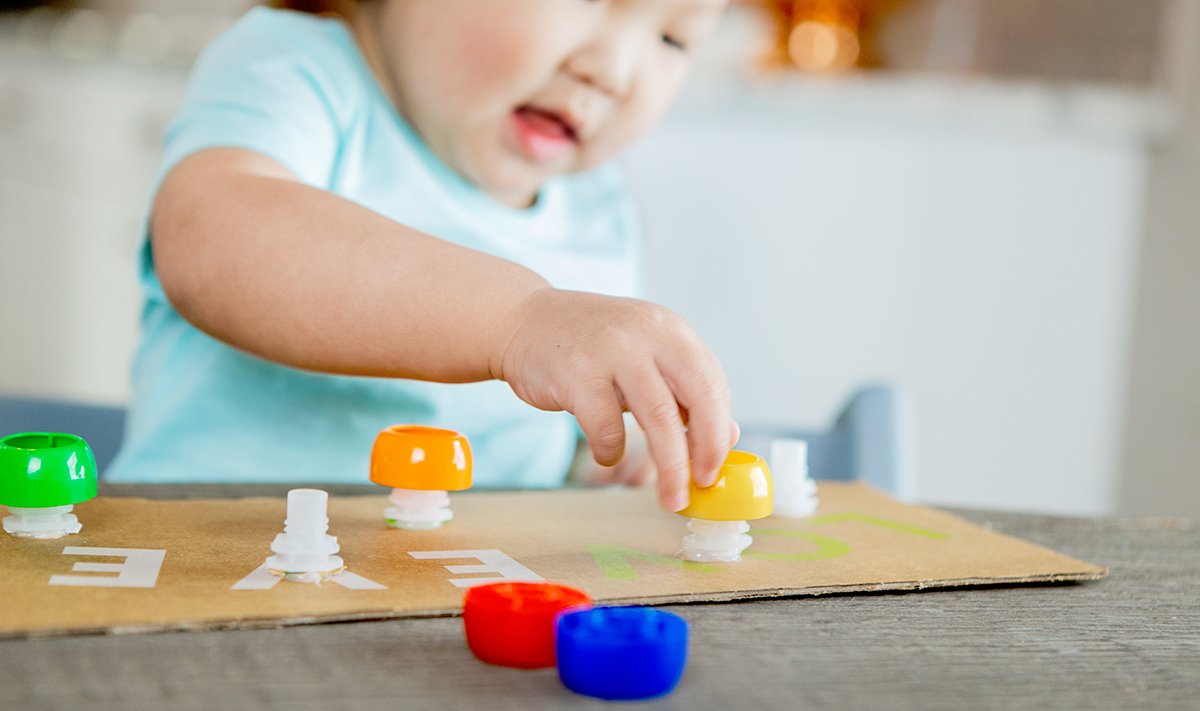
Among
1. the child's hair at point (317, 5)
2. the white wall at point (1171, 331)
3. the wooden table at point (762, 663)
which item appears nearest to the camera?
the wooden table at point (762, 663)

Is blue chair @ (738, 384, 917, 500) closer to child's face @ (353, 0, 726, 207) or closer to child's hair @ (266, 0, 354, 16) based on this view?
child's face @ (353, 0, 726, 207)

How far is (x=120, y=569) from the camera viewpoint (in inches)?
15.5

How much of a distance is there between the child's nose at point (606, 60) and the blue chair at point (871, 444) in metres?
0.25

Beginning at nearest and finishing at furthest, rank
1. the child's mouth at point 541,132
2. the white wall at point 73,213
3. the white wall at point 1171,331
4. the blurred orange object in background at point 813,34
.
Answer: the child's mouth at point 541,132 < the white wall at point 1171,331 < the white wall at point 73,213 < the blurred orange object in background at point 813,34

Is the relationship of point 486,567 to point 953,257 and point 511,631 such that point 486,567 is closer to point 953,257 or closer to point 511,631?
point 511,631

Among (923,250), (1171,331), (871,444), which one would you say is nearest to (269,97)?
(871,444)

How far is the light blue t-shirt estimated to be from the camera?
712mm

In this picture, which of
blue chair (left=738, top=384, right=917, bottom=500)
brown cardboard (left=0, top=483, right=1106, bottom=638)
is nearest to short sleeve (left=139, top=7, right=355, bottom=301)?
brown cardboard (left=0, top=483, right=1106, bottom=638)

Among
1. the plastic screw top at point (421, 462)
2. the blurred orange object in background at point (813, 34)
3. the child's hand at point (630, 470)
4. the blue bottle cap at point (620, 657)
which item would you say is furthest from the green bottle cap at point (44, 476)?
the blurred orange object in background at point (813, 34)

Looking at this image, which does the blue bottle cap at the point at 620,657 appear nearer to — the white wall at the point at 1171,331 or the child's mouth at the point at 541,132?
the child's mouth at the point at 541,132

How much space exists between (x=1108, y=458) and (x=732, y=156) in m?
0.70

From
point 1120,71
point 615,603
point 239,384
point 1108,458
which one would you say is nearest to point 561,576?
point 615,603

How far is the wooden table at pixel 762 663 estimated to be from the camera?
30cm

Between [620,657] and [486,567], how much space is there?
13 cm
